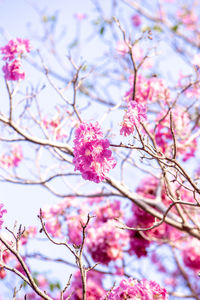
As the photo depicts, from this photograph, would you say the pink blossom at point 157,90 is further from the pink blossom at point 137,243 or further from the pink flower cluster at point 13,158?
the pink flower cluster at point 13,158

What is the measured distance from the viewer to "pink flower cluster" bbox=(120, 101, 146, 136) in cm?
188

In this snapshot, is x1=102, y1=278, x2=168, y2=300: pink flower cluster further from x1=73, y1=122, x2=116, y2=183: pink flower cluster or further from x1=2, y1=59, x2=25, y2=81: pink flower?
x1=2, y1=59, x2=25, y2=81: pink flower

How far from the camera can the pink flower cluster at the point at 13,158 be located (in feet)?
14.0

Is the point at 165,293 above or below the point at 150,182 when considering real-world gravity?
below

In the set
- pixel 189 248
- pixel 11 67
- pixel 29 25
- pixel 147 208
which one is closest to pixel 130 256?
pixel 189 248

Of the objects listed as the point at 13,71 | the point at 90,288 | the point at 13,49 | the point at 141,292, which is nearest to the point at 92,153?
the point at 141,292

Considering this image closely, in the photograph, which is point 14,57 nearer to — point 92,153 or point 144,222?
point 92,153

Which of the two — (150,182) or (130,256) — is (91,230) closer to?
(130,256)

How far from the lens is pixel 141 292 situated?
203 centimetres

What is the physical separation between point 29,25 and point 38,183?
12.9 ft

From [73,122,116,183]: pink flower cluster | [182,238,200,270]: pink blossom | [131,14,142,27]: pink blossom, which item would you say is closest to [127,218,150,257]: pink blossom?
[182,238,200,270]: pink blossom

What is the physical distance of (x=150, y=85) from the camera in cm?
343

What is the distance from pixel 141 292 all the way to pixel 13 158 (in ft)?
8.89

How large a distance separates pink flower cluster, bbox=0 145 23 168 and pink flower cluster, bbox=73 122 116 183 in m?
2.53
